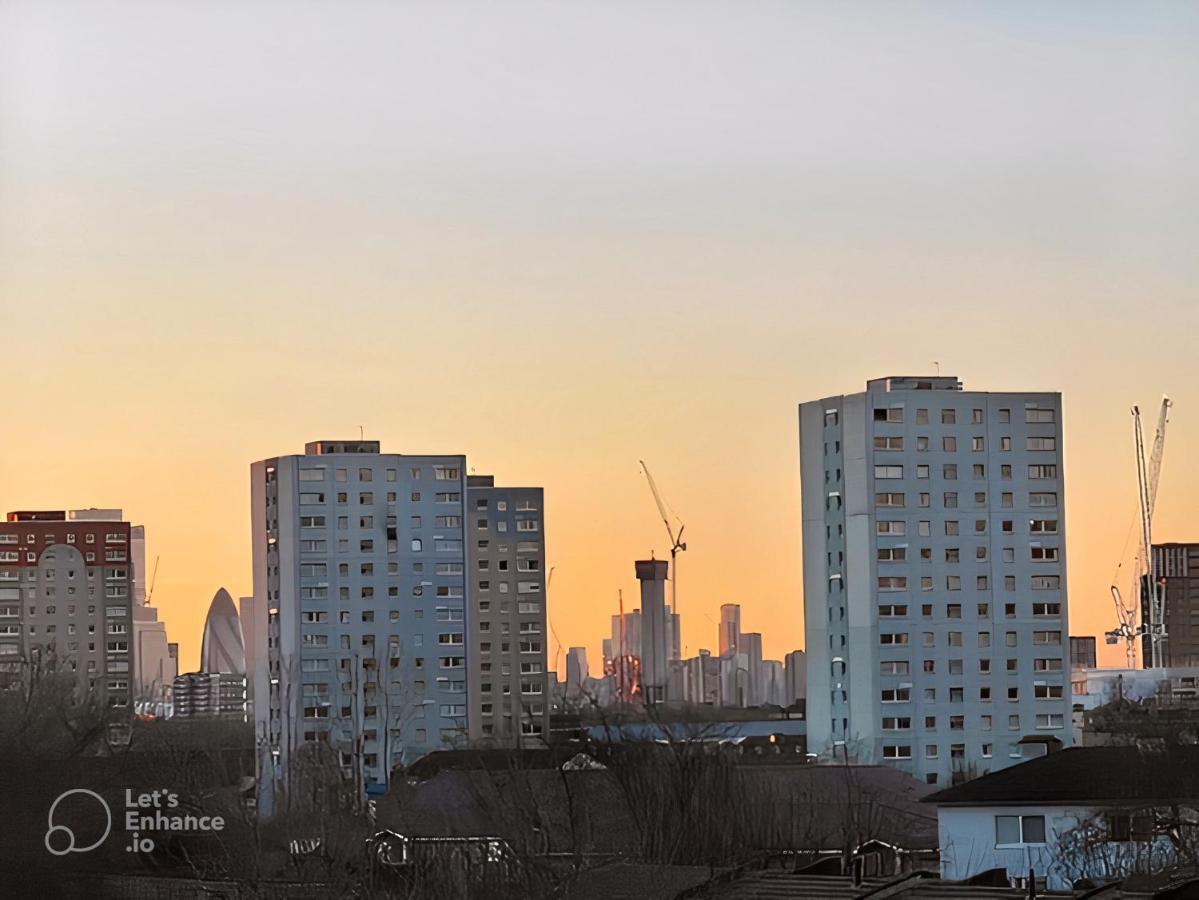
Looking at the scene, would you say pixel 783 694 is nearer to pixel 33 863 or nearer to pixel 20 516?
pixel 20 516

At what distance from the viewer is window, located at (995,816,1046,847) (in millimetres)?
8086

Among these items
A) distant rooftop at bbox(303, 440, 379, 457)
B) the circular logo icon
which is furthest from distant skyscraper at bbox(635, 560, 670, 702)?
the circular logo icon

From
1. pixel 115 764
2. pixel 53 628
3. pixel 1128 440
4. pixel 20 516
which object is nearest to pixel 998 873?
pixel 1128 440

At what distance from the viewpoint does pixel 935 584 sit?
15305 mm

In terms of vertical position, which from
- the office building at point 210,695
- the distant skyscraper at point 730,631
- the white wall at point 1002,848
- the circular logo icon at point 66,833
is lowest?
the white wall at point 1002,848

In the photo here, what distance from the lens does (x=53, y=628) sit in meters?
12.6

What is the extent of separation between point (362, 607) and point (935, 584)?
440cm

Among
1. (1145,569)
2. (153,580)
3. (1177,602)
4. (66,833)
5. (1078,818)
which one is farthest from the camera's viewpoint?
(1177,602)

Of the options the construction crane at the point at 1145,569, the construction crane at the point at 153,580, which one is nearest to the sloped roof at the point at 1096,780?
the construction crane at the point at 1145,569

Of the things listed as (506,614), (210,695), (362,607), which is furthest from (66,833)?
(362,607)

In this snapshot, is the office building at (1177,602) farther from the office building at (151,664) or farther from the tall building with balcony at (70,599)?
the office building at (151,664)

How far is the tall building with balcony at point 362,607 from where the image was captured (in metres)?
14.1

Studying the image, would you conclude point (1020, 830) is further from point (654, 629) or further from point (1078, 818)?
point (654, 629)

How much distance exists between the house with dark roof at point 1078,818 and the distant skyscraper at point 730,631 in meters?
3.66
